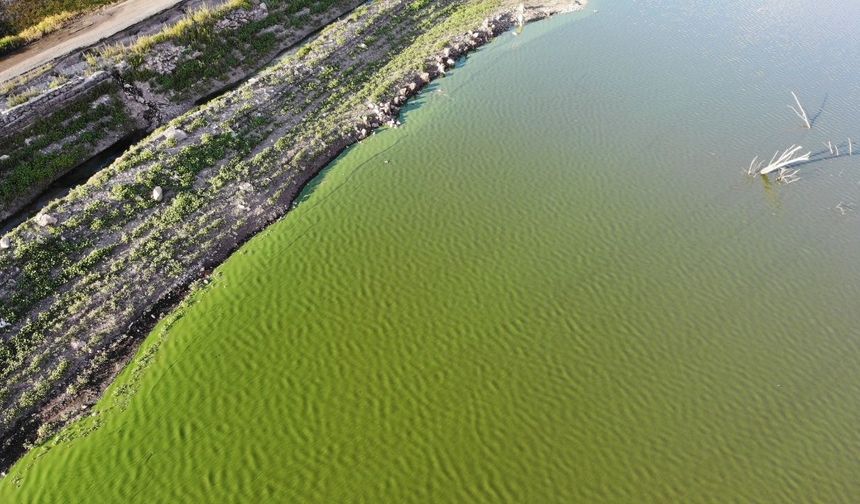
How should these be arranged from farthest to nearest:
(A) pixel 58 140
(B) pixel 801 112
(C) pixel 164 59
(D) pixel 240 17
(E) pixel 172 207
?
1. (D) pixel 240 17
2. (C) pixel 164 59
3. (B) pixel 801 112
4. (A) pixel 58 140
5. (E) pixel 172 207

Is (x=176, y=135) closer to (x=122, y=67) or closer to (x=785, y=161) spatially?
(x=122, y=67)

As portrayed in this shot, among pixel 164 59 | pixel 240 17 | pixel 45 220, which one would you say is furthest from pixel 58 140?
pixel 240 17

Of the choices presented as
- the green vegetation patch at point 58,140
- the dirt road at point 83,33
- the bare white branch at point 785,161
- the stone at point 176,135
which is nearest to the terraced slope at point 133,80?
the green vegetation patch at point 58,140

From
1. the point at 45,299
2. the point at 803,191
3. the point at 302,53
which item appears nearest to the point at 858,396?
the point at 803,191

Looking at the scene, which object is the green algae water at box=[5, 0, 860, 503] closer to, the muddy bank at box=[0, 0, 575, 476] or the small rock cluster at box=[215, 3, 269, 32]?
the muddy bank at box=[0, 0, 575, 476]

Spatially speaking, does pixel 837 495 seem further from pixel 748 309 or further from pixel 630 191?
pixel 630 191

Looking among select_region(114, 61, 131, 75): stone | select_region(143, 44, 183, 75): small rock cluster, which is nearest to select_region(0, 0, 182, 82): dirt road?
select_region(114, 61, 131, 75): stone
